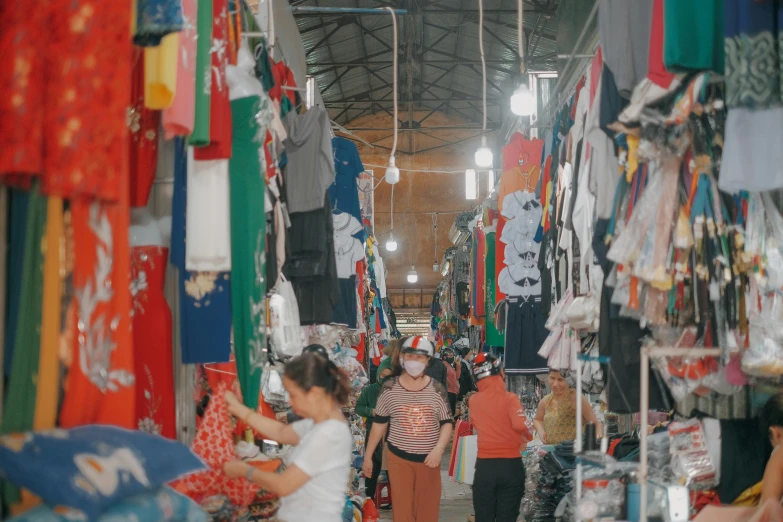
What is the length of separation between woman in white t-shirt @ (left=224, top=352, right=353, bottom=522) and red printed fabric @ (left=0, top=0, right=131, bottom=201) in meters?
1.44

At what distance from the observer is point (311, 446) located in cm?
327

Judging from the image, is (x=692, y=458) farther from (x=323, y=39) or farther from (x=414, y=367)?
(x=323, y=39)

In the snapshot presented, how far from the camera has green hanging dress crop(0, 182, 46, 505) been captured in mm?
2131

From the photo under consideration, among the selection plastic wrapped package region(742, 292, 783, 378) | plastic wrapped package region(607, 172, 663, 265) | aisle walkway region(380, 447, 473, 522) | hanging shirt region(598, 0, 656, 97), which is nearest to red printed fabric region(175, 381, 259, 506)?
plastic wrapped package region(607, 172, 663, 265)

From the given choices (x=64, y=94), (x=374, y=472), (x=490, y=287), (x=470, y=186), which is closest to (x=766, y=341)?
(x=64, y=94)

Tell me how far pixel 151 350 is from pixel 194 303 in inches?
8.7

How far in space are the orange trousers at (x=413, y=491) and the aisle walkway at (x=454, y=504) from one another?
7.27 feet

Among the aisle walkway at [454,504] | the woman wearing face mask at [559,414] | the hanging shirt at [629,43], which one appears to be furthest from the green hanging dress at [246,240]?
the aisle walkway at [454,504]

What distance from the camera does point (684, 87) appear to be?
3338 millimetres

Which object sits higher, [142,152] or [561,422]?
[142,152]

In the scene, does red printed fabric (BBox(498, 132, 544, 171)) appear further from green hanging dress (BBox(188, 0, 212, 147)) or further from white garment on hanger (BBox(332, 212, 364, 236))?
green hanging dress (BBox(188, 0, 212, 147))

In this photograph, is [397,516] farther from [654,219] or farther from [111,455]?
[111,455]

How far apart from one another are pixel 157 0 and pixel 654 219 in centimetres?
211

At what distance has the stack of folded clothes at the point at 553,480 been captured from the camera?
5.70 m
